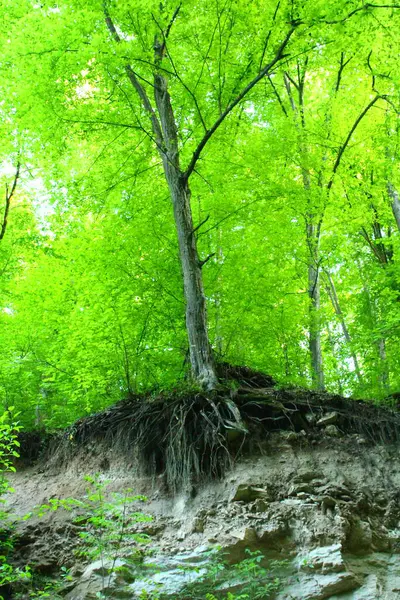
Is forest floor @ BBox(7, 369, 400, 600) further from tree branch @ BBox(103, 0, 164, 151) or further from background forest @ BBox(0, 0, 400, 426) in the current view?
tree branch @ BBox(103, 0, 164, 151)

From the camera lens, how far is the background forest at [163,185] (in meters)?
6.82

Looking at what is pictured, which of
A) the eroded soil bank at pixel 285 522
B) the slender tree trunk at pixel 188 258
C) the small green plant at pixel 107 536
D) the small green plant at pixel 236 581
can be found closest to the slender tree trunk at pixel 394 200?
the slender tree trunk at pixel 188 258

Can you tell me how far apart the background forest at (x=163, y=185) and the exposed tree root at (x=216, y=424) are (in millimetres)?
887

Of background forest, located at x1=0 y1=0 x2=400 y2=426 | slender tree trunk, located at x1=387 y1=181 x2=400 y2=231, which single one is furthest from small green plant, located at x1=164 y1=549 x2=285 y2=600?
slender tree trunk, located at x1=387 y1=181 x2=400 y2=231

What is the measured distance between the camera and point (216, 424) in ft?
19.8

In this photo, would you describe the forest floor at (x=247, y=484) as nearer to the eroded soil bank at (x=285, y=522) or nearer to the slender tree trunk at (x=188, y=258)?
the eroded soil bank at (x=285, y=522)

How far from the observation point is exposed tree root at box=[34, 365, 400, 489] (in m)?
5.93

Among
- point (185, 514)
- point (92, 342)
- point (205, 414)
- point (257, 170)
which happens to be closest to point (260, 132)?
point (257, 170)

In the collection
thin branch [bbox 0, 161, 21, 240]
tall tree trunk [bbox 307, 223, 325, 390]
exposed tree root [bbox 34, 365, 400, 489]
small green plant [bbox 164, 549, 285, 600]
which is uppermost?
thin branch [bbox 0, 161, 21, 240]

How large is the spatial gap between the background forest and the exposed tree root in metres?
0.89

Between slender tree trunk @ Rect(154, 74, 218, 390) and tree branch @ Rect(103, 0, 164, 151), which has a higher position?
tree branch @ Rect(103, 0, 164, 151)

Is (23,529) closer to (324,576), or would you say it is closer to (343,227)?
(324,576)

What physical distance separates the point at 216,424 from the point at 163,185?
5.31 meters

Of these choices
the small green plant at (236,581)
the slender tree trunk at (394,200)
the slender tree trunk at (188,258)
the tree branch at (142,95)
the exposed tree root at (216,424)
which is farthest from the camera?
the slender tree trunk at (394,200)
